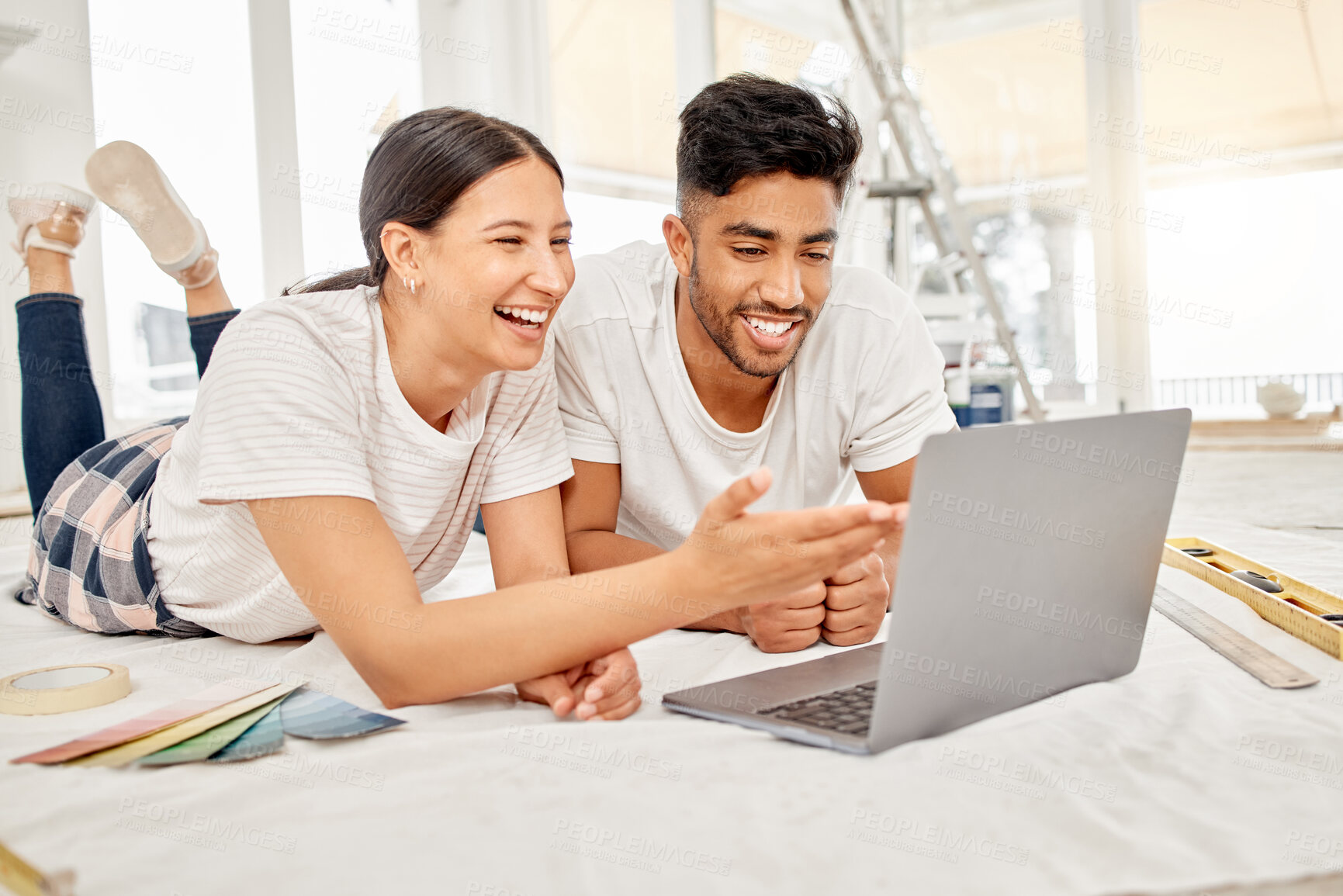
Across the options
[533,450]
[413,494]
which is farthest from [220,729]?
[533,450]

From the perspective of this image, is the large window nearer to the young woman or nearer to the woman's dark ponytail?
the young woman

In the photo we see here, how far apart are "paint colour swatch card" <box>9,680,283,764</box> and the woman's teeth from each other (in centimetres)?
45

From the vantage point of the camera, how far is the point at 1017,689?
2.69ft

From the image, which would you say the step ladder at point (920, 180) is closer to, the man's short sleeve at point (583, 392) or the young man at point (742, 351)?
the young man at point (742, 351)

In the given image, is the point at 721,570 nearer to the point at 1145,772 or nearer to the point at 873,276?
the point at 1145,772

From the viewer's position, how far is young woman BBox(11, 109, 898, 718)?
2.78ft

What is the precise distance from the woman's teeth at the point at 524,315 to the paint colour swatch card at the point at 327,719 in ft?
1.39

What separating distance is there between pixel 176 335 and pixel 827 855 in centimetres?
285

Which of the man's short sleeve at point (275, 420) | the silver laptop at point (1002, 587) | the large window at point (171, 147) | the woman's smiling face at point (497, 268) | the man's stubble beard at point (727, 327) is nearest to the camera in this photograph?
the silver laptop at point (1002, 587)

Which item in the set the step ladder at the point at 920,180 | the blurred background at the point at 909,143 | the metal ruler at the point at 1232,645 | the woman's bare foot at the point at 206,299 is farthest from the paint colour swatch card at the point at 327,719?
the step ladder at the point at 920,180

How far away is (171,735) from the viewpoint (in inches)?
31.5

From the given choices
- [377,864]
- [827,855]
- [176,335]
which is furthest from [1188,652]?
[176,335]

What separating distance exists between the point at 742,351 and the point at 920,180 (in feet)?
8.22

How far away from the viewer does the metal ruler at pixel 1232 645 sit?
895 millimetres
